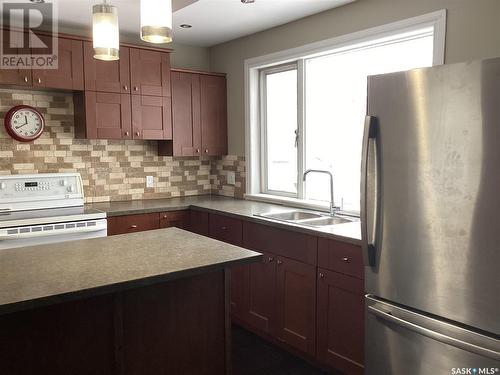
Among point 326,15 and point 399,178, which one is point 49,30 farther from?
point 399,178

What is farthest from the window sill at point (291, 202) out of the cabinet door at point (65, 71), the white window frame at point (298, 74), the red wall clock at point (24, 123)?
the red wall clock at point (24, 123)

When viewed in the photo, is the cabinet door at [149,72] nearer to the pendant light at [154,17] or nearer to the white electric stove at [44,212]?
the white electric stove at [44,212]

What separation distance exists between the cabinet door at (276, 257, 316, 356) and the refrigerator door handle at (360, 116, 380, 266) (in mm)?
744

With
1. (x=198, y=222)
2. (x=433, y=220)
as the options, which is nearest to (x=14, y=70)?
(x=198, y=222)

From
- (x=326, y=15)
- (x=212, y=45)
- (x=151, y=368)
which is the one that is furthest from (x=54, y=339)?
(x=212, y=45)

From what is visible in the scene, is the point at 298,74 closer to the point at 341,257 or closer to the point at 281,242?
the point at 281,242

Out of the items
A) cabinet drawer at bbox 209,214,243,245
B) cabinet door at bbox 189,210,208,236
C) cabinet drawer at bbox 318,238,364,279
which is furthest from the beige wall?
cabinet drawer at bbox 318,238,364,279

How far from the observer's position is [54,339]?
168 centimetres

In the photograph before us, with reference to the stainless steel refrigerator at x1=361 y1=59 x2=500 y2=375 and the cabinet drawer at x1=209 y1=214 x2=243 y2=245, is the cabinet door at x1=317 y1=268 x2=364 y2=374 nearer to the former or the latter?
the stainless steel refrigerator at x1=361 y1=59 x2=500 y2=375

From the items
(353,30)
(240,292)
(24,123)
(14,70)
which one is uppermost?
(353,30)

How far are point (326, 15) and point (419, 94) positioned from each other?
1.73m

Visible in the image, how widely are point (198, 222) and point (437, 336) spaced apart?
239 centimetres

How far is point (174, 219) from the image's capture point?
388 centimetres

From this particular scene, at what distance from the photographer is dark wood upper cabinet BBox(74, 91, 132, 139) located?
3656mm
